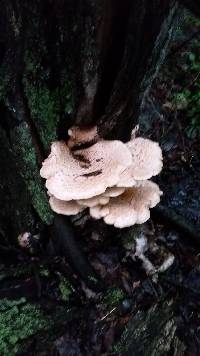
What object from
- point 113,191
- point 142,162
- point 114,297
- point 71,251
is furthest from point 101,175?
point 114,297

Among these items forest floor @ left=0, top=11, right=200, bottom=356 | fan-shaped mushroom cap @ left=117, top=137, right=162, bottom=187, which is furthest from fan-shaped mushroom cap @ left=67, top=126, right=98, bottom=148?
forest floor @ left=0, top=11, right=200, bottom=356

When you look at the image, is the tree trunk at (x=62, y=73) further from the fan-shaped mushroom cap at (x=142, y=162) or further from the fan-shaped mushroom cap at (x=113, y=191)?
the fan-shaped mushroom cap at (x=113, y=191)

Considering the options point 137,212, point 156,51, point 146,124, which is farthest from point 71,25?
point 146,124

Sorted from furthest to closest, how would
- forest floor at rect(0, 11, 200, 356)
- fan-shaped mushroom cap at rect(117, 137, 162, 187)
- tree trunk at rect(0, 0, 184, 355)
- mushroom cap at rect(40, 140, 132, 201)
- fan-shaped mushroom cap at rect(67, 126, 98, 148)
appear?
forest floor at rect(0, 11, 200, 356)
fan-shaped mushroom cap at rect(67, 126, 98, 148)
fan-shaped mushroom cap at rect(117, 137, 162, 187)
mushroom cap at rect(40, 140, 132, 201)
tree trunk at rect(0, 0, 184, 355)

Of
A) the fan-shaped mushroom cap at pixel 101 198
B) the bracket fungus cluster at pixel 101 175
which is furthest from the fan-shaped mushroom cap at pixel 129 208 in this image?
the fan-shaped mushroom cap at pixel 101 198

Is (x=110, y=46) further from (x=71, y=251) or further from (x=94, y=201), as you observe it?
(x=71, y=251)

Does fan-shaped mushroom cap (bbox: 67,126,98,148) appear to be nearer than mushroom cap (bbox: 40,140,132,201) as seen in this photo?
No

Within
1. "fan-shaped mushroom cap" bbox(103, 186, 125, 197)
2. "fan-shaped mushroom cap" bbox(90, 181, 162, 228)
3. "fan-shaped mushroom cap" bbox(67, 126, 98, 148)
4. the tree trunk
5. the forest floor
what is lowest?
the forest floor

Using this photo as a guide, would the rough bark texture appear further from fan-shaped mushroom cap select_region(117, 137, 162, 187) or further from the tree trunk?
fan-shaped mushroom cap select_region(117, 137, 162, 187)

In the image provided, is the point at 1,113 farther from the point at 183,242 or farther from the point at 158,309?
the point at 183,242

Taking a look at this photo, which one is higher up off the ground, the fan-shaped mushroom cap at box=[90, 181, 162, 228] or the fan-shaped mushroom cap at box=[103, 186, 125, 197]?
the fan-shaped mushroom cap at box=[103, 186, 125, 197]
